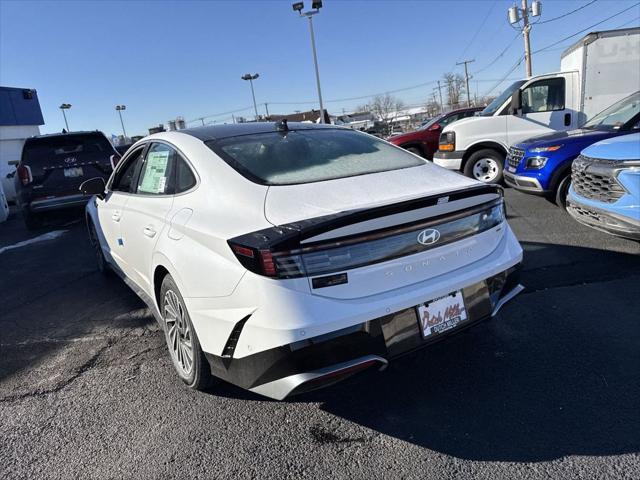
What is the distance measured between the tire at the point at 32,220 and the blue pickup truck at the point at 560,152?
337 inches

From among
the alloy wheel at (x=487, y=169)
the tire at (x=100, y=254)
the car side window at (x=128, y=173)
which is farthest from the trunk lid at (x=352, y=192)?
the alloy wheel at (x=487, y=169)

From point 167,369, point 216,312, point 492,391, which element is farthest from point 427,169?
point 167,369

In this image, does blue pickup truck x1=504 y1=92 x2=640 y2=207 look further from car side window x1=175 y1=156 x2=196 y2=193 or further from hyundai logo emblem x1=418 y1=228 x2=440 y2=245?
car side window x1=175 y1=156 x2=196 y2=193

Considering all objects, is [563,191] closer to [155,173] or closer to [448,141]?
[448,141]

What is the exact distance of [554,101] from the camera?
350 inches

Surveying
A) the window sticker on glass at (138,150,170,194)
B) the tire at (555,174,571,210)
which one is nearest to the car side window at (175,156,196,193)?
the window sticker on glass at (138,150,170,194)

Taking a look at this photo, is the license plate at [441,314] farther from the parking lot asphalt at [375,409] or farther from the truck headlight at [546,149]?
the truck headlight at [546,149]

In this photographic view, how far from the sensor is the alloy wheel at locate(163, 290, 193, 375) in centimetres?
284

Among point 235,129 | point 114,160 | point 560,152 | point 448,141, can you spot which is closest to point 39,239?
point 114,160

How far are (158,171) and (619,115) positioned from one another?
19.9 ft

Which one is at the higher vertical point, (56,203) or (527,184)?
(56,203)

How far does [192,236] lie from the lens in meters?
2.59

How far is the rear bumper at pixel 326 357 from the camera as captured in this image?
215 cm

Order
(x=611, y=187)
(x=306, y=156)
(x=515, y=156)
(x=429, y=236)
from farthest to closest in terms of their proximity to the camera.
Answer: (x=515, y=156)
(x=611, y=187)
(x=306, y=156)
(x=429, y=236)
